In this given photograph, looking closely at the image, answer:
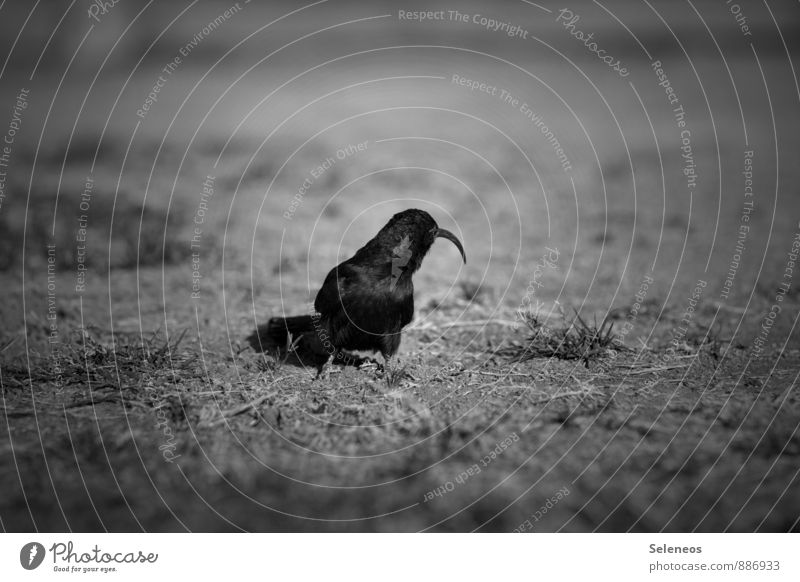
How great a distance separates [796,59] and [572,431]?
1039 centimetres

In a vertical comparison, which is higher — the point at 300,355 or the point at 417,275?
the point at 417,275

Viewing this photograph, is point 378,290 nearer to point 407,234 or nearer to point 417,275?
point 407,234

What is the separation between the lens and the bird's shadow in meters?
5.09

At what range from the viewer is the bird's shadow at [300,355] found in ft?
16.7

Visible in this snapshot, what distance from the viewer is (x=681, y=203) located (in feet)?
30.1

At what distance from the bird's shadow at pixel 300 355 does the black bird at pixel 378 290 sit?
0.22m
